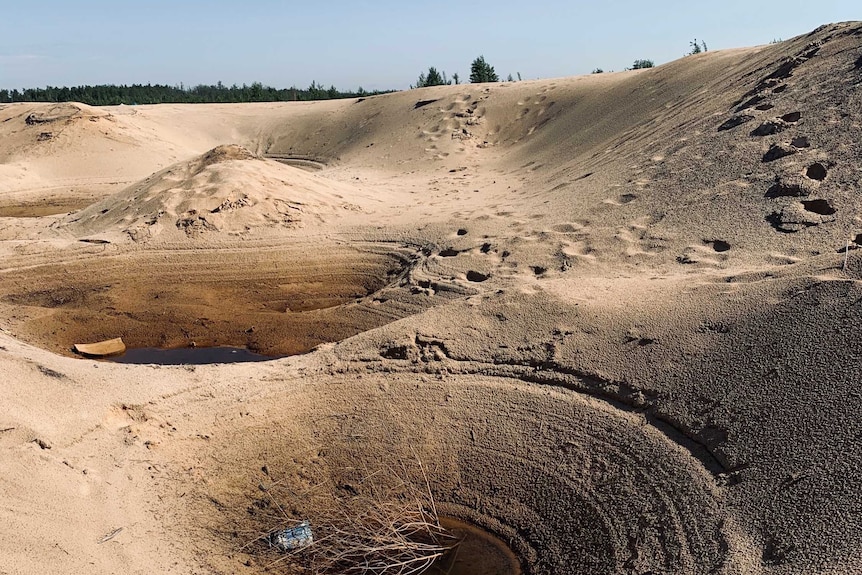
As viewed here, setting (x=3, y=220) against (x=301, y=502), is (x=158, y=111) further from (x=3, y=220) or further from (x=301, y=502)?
(x=301, y=502)

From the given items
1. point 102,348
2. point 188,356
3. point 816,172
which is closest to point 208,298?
point 188,356

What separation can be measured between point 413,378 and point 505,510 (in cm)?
124

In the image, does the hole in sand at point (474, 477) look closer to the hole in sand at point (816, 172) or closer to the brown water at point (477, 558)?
the brown water at point (477, 558)

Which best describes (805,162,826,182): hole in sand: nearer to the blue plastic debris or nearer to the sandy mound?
the blue plastic debris

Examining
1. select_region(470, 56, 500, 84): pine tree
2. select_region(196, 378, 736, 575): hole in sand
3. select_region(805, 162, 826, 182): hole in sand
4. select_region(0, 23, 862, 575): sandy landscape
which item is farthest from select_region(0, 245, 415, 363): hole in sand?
select_region(470, 56, 500, 84): pine tree

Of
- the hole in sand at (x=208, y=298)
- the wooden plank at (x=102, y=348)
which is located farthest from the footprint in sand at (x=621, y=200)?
the wooden plank at (x=102, y=348)

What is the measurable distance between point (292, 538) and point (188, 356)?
10.6 ft

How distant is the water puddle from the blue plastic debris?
8.77 ft

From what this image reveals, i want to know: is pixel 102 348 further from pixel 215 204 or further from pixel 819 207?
pixel 819 207

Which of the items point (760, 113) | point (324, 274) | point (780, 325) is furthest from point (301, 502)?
point (760, 113)

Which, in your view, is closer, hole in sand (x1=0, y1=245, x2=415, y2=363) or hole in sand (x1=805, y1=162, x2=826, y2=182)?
hole in sand (x1=805, y1=162, x2=826, y2=182)

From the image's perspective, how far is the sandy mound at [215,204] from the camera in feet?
28.6

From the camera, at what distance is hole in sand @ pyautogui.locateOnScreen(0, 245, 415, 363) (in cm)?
676

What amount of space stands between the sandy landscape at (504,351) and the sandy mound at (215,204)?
0.04 meters
